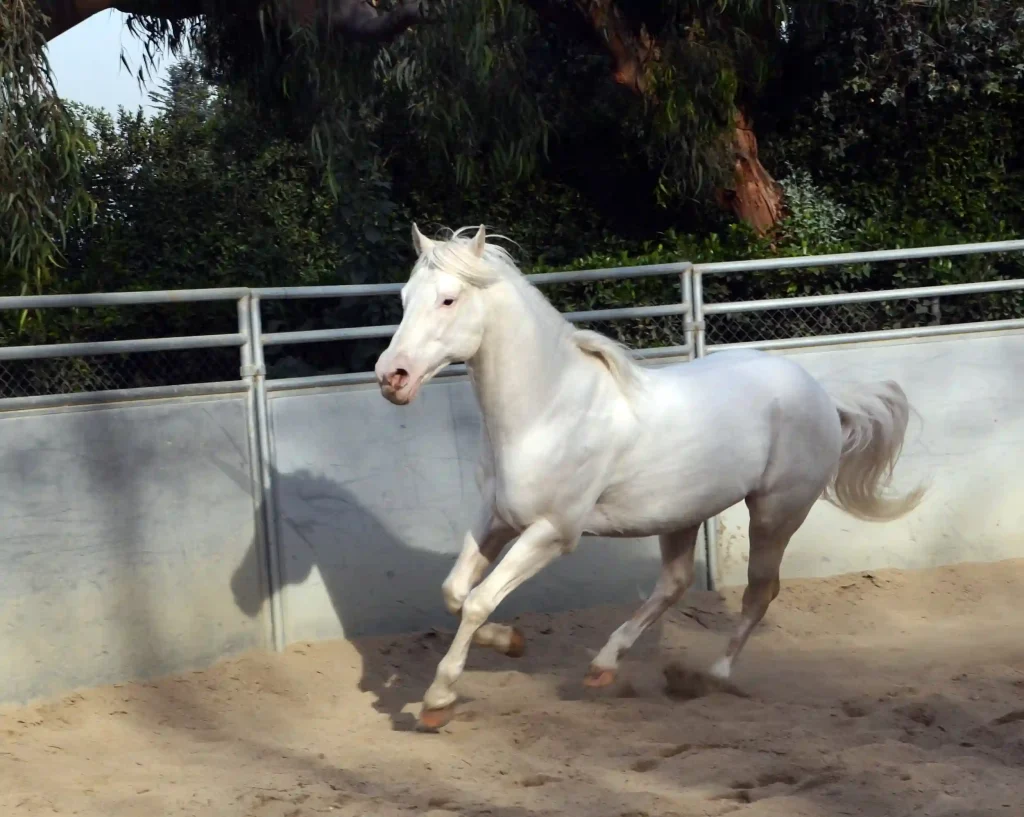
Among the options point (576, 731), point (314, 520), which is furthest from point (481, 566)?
point (314, 520)

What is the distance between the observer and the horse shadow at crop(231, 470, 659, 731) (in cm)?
531

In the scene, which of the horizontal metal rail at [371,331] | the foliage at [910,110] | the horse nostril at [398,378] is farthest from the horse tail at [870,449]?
the foliage at [910,110]

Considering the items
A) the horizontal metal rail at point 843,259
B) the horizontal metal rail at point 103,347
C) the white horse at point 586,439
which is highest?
the horizontal metal rail at point 843,259

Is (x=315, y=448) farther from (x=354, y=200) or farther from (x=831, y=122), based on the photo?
(x=831, y=122)

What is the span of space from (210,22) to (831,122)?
203 inches

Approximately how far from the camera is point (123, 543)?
4930mm

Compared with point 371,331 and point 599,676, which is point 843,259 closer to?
point 371,331

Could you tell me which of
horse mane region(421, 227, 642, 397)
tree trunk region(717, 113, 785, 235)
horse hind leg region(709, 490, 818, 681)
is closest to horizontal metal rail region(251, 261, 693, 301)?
horse mane region(421, 227, 642, 397)

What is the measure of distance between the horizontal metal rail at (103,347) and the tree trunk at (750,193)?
5.43 meters

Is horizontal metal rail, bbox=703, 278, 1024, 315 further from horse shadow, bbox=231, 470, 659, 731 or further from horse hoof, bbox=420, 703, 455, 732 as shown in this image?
horse hoof, bbox=420, 703, 455, 732

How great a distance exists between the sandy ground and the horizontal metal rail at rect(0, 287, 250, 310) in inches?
58.7

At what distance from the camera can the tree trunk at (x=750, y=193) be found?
963 centimetres

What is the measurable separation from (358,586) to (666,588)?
1.40 m

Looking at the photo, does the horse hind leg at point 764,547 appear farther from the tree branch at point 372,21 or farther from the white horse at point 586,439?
the tree branch at point 372,21
